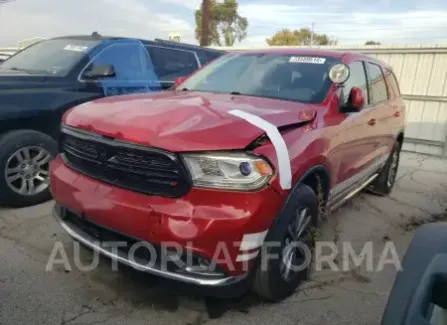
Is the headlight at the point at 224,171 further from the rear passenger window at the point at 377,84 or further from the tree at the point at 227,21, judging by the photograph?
the tree at the point at 227,21

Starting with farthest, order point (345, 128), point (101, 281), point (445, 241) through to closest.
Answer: point (345, 128), point (101, 281), point (445, 241)

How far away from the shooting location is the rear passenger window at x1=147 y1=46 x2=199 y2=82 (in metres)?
5.64

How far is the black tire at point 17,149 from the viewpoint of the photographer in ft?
12.6

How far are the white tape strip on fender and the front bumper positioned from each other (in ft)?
0.38

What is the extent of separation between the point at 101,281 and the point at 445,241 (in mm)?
2261

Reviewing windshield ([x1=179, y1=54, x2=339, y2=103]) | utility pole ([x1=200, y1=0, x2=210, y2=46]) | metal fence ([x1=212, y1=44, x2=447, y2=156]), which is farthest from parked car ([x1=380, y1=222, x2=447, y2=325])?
utility pole ([x1=200, y1=0, x2=210, y2=46])

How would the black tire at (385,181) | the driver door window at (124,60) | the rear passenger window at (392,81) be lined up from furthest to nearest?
the black tire at (385,181) < the rear passenger window at (392,81) < the driver door window at (124,60)

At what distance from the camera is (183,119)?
7.94 ft

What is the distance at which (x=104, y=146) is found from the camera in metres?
2.47

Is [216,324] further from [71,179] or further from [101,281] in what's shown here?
[71,179]

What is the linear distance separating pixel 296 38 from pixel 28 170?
52450 millimetres

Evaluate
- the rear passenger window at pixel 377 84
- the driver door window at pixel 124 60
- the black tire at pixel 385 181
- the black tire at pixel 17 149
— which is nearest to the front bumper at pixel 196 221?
the black tire at pixel 17 149

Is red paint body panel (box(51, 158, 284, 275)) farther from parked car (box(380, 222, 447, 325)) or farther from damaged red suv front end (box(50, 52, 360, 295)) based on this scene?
parked car (box(380, 222, 447, 325))

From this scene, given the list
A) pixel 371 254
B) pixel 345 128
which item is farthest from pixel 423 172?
pixel 345 128
